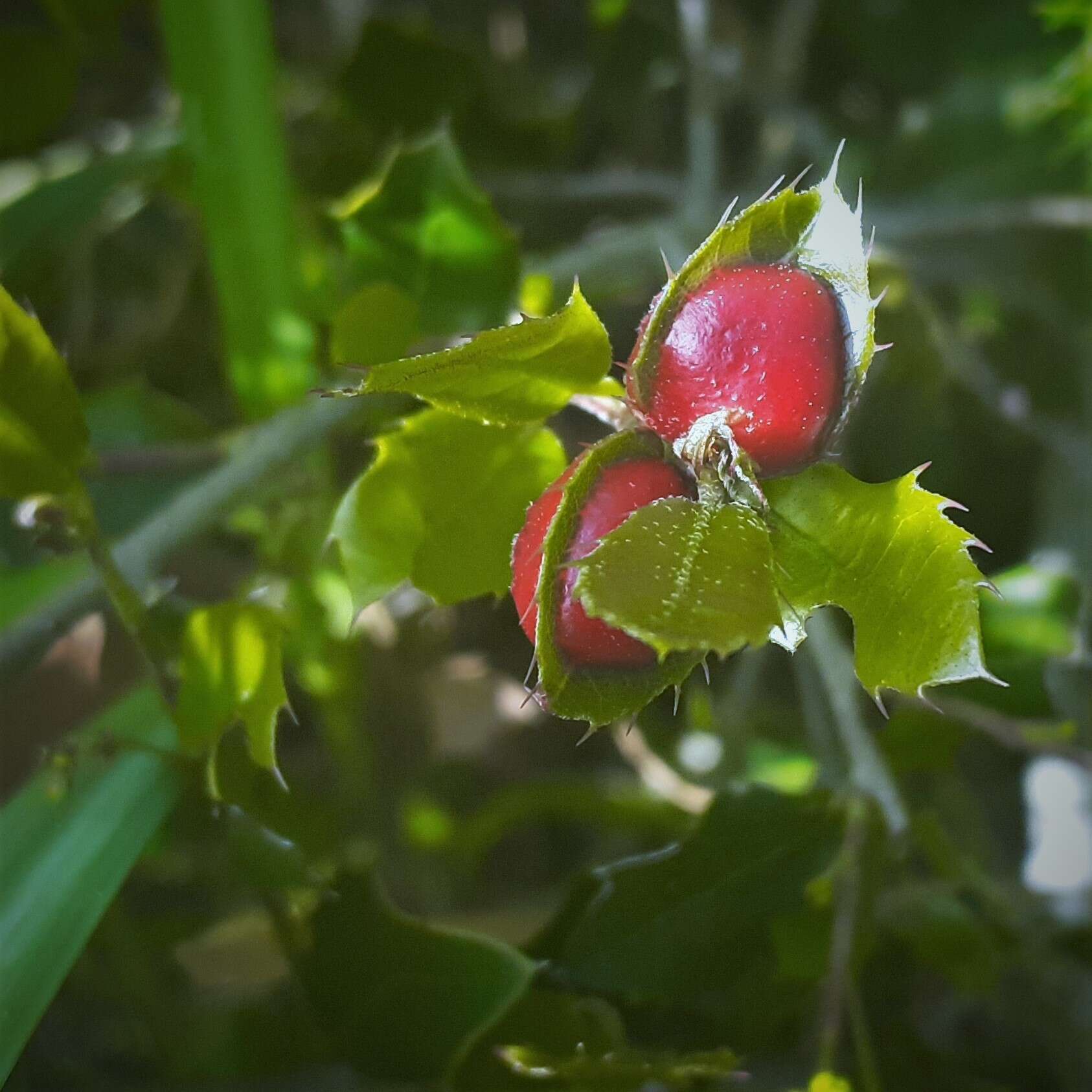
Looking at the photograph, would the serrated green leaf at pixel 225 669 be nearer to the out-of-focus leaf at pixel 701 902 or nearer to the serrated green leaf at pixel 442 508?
the serrated green leaf at pixel 442 508

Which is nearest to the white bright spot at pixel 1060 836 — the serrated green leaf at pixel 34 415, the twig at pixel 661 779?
the twig at pixel 661 779

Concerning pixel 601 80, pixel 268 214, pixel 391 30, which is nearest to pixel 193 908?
pixel 268 214

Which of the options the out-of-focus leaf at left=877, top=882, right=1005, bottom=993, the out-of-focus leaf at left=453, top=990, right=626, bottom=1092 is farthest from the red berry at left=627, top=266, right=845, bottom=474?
the out-of-focus leaf at left=877, top=882, right=1005, bottom=993

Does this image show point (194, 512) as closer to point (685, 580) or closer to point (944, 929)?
point (685, 580)

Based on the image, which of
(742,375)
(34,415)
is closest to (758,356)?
(742,375)

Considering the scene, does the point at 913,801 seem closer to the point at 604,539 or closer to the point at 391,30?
the point at 604,539

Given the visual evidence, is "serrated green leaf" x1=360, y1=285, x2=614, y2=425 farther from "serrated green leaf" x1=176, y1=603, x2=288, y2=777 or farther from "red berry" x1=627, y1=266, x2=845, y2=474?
"serrated green leaf" x1=176, y1=603, x2=288, y2=777

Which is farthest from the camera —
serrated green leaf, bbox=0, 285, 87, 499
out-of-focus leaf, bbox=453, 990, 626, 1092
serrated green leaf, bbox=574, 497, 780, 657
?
out-of-focus leaf, bbox=453, 990, 626, 1092
